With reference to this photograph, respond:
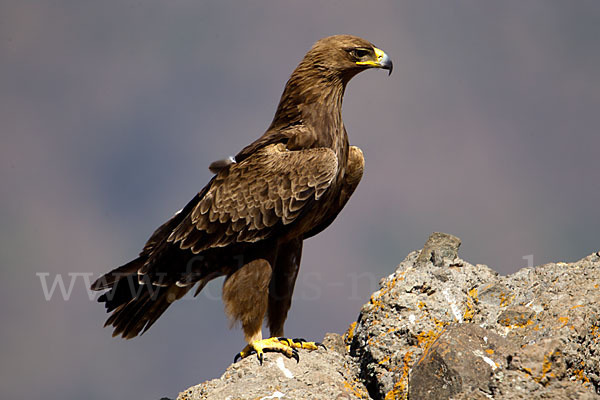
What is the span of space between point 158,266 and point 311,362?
2040 millimetres

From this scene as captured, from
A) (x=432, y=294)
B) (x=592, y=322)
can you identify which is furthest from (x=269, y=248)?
(x=592, y=322)

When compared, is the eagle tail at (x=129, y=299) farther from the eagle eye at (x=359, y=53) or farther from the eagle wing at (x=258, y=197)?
the eagle eye at (x=359, y=53)

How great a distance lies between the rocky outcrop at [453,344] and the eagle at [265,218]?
1.81 ft

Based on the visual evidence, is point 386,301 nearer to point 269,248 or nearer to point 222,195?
point 269,248

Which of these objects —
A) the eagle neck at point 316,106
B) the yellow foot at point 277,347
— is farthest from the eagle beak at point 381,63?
the yellow foot at point 277,347

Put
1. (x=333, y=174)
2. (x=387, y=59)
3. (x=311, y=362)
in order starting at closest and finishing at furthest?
(x=311, y=362) < (x=333, y=174) < (x=387, y=59)

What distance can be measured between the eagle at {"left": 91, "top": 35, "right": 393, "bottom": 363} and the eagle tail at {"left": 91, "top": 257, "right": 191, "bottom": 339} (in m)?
0.01

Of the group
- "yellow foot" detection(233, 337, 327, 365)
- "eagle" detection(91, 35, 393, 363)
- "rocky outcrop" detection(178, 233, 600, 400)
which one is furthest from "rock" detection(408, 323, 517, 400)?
"eagle" detection(91, 35, 393, 363)

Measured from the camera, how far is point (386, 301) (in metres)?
6.55

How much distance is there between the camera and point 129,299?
24.6 ft

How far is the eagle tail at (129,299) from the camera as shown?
746 cm

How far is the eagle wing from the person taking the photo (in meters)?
6.96

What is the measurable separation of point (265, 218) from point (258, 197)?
0.88 ft

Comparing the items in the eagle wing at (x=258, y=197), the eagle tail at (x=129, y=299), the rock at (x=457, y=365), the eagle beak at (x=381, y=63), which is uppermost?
the eagle beak at (x=381, y=63)
